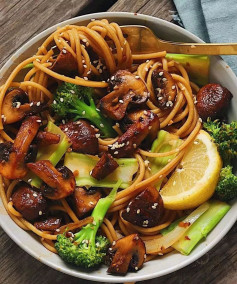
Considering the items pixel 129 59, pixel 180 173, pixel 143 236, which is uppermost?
pixel 129 59

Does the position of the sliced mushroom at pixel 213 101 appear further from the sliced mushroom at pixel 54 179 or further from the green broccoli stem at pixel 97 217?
the sliced mushroom at pixel 54 179

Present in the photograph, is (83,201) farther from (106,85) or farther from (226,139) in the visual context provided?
(226,139)

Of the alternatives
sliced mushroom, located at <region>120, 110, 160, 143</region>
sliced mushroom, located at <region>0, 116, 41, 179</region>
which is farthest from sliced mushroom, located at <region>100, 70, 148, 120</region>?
sliced mushroom, located at <region>0, 116, 41, 179</region>

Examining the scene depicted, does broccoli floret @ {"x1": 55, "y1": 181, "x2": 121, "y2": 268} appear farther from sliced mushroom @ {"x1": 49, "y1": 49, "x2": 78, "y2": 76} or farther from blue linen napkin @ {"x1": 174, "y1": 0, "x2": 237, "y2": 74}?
blue linen napkin @ {"x1": 174, "y1": 0, "x2": 237, "y2": 74}

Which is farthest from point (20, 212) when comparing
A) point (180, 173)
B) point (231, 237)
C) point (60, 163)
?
point (231, 237)

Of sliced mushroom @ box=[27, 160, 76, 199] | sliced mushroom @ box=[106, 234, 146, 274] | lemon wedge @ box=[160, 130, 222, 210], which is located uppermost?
sliced mushroom @ box=[27, 160, 76, 199]

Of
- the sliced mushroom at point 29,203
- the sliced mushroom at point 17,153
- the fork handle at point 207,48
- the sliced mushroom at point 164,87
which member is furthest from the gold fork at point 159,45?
the sliced mushroom at point 29,203

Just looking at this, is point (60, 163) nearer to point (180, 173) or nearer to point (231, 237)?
point (180, 173)
